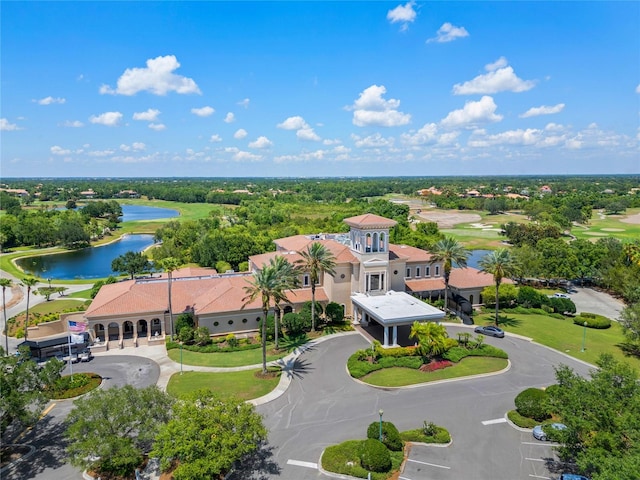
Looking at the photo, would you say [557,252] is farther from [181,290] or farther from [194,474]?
[194,474]

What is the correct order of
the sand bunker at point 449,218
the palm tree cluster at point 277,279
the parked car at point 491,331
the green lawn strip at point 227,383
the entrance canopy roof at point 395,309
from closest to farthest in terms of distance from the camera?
the green lawn strip at point 227,383 → the palm tree cluster at point 277,279 → the entrance canopy roof at point 395,309 → the parked car at point 491,331 → the sand bunker at point 449,218

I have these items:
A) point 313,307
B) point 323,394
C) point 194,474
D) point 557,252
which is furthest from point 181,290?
point 557,252

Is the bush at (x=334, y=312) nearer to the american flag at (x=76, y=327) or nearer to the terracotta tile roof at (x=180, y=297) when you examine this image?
the terracotta tile roof at (x=180, y=297)

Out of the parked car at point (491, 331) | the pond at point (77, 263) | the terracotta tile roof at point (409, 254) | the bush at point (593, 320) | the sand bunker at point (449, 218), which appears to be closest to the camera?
the parked car at point (491, 331)

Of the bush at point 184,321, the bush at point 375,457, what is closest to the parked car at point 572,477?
the bush at point 375,457

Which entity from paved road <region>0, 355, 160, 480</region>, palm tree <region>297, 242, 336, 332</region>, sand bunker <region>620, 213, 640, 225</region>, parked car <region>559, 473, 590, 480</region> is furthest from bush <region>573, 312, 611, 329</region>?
sand bunker <region>620, 213, 640, 225</region>

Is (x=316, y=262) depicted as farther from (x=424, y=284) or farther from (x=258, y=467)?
(x=258, y=467)

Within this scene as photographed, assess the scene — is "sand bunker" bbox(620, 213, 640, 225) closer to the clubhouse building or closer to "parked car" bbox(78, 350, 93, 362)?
the clubhouse building
